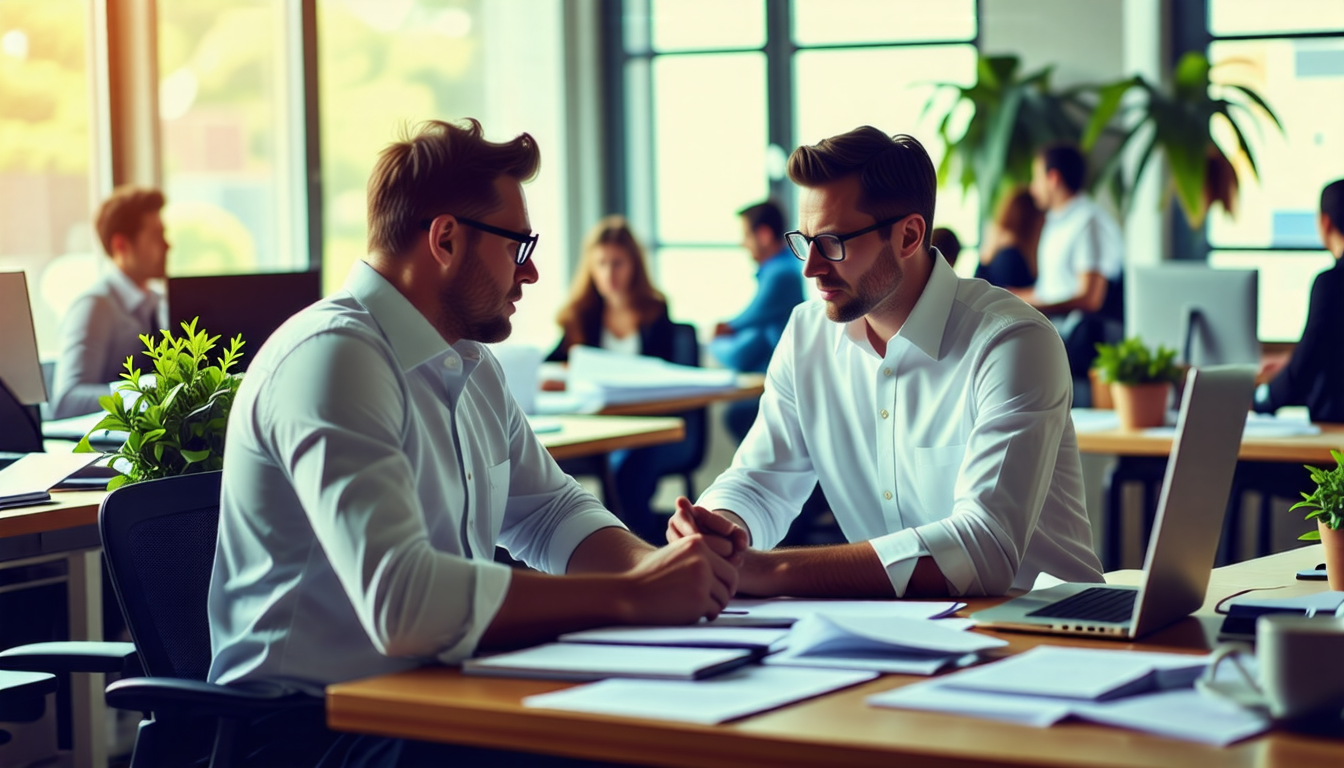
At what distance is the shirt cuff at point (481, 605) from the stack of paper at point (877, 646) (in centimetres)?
30

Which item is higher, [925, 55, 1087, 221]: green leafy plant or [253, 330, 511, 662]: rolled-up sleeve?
[925, 55, 1087, 221]: green leafy plant

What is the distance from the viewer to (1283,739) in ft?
4.45

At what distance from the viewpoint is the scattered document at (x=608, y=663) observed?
157cm

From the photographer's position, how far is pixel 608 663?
159 centimetres

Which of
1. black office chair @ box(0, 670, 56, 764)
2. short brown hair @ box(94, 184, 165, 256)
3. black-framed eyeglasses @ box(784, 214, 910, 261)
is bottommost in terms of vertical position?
black office chair @ box(0, 670, 56, 764)

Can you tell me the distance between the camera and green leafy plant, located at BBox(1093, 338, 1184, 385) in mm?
4316

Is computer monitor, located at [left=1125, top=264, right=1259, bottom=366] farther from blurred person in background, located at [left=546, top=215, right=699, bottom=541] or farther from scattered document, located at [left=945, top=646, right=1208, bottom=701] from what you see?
scattered document, located at [left=945, top=646, right=1208, bottom=701]

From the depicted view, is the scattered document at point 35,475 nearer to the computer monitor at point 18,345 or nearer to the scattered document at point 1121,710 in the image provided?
→ the computer monitor at point 18,345

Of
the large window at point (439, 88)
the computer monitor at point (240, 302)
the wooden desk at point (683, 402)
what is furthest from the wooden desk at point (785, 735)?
the large window at point (439, 88)

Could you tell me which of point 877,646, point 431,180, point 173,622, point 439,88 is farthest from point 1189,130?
point 173,622

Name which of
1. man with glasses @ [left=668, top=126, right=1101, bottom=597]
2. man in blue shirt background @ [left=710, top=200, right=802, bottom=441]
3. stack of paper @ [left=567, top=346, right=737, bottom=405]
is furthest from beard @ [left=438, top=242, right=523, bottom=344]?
man in blue shirt background @ [left=710, top=200, right=802, bottom=441]

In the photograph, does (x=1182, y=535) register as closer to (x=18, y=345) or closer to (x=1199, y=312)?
(x=18, y=345)

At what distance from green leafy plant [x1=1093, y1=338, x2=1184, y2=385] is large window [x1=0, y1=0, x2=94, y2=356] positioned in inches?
140

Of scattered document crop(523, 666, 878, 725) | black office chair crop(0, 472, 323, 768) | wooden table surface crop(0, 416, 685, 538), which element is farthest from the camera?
wooden table surface crop(0, 416, 685, 538)
